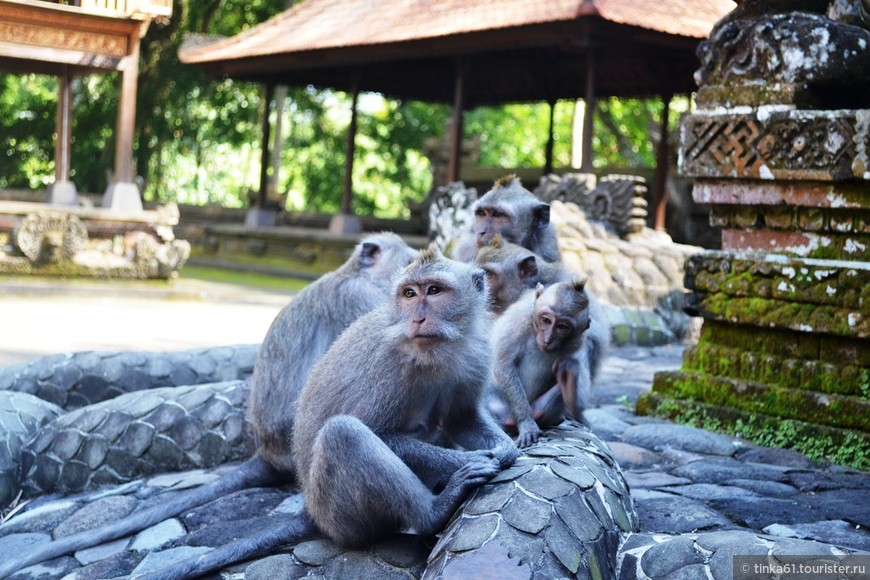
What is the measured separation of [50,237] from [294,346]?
32.2 feet

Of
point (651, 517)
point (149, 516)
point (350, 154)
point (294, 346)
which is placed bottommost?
point (149, 516)

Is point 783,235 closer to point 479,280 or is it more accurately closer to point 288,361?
point 479,280

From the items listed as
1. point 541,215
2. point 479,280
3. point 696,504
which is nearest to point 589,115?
point 541,215

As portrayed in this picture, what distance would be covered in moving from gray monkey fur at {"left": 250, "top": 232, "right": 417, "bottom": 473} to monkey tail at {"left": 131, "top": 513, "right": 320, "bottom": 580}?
0.90 m

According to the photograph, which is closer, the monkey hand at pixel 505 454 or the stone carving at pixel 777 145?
the monkey hand at pixel 505 454

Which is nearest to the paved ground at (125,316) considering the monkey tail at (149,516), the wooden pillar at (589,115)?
the monkey tail at (149,516)

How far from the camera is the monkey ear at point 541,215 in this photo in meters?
5.15

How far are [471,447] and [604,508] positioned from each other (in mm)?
501

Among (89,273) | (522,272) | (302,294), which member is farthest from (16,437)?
(89,273)

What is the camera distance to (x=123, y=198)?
14.0 meters

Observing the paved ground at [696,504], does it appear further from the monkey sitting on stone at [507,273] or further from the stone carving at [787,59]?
the stone carving at [787,59]

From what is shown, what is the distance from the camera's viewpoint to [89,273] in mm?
13539

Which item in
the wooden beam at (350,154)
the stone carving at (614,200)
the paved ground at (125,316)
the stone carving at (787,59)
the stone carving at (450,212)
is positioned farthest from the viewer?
the wooden beam at (350,154)

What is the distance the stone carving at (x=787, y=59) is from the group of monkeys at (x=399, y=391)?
1520 millimetres
